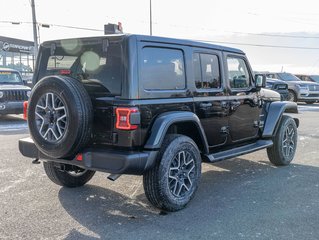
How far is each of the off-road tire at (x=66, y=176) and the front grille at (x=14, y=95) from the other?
24.7 feet

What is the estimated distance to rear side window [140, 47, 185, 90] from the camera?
404cm

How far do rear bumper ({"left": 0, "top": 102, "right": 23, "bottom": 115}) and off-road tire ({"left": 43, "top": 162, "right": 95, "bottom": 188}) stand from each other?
7.36 meters

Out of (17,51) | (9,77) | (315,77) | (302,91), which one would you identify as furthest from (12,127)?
(17,51)

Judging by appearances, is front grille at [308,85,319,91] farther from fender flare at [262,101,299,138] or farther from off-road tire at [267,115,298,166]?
fender flare at [262,101,299,138]

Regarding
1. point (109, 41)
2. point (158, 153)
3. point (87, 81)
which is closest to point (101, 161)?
point (158, 153)

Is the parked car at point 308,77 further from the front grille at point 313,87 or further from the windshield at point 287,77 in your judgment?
the front grille at point 313,87

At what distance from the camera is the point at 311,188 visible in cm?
511

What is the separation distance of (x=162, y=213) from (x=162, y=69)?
158cm

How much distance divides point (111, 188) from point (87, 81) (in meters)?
1.60

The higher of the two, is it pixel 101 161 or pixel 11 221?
pixel 101 161

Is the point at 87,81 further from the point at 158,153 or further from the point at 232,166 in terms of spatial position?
the point at 232,166

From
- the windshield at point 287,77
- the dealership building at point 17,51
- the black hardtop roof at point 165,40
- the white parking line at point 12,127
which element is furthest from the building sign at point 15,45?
the black hardtop roof at point 165,40

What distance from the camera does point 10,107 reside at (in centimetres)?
1162

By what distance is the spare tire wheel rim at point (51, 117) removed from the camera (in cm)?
383
